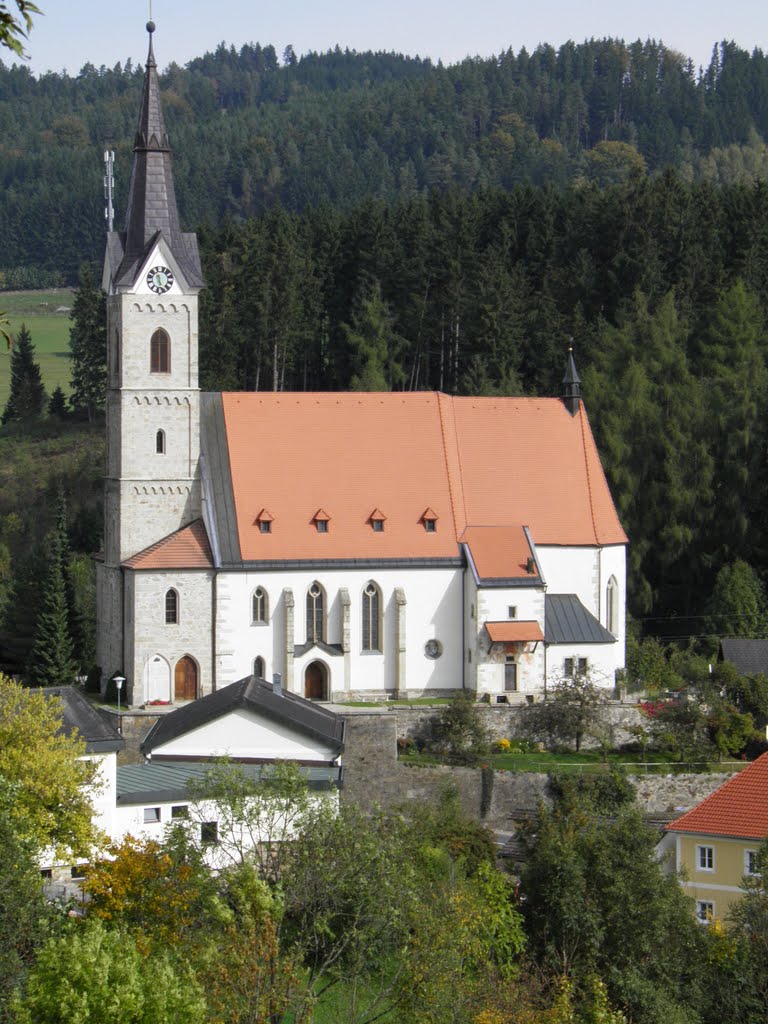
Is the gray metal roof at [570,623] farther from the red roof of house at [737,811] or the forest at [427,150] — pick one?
the forest at [427,150]

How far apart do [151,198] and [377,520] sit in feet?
35.7

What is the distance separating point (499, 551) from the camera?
5634 cm

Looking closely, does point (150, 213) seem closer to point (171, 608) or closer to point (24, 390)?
point (171, 608)

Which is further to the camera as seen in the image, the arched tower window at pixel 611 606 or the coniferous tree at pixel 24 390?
the coniferous tree at pixel 24 390

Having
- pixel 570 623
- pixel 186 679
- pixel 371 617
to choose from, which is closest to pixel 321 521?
pixel 371 617

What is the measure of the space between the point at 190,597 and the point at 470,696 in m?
8.00

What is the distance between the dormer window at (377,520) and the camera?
56031mm

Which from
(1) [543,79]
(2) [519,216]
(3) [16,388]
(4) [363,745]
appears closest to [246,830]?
(4) [363,745]

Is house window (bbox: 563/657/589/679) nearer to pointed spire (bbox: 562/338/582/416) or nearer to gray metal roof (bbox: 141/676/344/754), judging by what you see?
pointed spire (bbox: 562/338/582/416)

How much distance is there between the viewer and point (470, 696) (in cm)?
5488

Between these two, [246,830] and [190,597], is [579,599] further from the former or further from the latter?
[246,830]

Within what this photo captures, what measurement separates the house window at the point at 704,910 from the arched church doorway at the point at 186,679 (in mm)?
16100

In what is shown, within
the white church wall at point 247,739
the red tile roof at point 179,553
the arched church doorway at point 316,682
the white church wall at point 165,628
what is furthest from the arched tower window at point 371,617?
the white church wall at point 247,739

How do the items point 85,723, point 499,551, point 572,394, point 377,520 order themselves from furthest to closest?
point 572,394 < point 499,551 < point 377,520 < point 85,723
